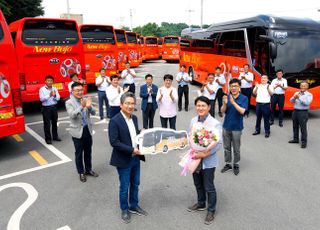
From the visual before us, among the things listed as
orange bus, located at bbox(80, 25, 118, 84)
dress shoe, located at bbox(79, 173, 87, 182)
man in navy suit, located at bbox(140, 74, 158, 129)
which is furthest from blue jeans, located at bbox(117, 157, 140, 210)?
orange bus, located at bbox(80, 25, 118, 84)

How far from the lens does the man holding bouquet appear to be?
3.79m

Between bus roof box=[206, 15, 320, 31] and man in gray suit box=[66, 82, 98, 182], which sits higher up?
bus roof box=[206, 15, 320, 31]

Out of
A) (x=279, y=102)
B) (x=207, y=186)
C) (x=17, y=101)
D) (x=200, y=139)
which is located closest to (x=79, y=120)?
(x=17, y=101)

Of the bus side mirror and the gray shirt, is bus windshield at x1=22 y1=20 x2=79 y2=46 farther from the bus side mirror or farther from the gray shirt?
the gray shirt

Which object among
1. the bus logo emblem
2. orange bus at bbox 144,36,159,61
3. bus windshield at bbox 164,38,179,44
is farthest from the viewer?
orange bus at bbox 144,36,159,61

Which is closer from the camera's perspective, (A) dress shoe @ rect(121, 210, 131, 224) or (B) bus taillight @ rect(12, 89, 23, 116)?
(A) dress shoe @ rect(121, 210, 131, 224)

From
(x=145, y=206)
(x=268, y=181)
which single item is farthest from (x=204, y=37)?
(x=145, y=206)

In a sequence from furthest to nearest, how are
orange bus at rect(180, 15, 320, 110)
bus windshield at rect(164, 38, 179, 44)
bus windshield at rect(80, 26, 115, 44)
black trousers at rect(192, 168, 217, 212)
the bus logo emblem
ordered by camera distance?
1. bus windshield at rect(164, 38, 179, 44)
2. bus windshield at rect(80, 26, 115, 44)
3. the bus logo emblem
4. orange bus at rect(180, 15, 320, 110)
5. black trousers at rect(192, 168, 217, 212)

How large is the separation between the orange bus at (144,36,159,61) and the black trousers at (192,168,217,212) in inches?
1269

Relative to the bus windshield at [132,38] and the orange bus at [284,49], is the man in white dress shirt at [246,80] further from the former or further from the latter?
the bus windshield at [132,38]

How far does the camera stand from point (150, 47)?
3653 centimetres

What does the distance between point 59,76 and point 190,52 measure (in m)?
9.01

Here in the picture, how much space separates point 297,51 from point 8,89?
8.35 meters

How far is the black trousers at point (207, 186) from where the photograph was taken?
13.1 feet
